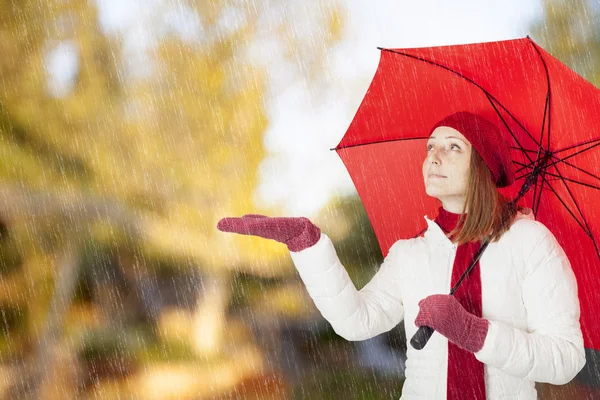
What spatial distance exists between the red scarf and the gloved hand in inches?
12.9

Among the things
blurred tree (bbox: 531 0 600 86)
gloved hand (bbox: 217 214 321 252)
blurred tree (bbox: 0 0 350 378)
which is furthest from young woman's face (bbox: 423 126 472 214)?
blurred tree (bbox: 0 0 350 378)

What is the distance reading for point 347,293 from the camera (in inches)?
59.5

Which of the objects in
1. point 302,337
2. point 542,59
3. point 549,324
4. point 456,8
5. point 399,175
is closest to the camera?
point 549,324

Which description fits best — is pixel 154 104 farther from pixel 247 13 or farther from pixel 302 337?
pixel 302 337

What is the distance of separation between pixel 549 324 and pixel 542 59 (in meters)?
0.60

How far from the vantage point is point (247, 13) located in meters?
4.96

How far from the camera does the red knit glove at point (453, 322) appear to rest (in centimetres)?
123

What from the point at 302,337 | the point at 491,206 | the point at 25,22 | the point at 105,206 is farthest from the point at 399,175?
the point at 25,22

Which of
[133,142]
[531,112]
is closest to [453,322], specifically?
[531,112]

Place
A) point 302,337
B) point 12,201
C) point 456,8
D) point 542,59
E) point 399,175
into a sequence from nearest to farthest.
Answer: point 542,59 < point 399,175 < point 12,201 < point 302,337 < point 456,8

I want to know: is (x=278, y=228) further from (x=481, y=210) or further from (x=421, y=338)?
(x=481, y=210)

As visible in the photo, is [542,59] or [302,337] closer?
[542,59]

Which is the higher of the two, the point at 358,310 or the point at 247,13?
the point at 247,13

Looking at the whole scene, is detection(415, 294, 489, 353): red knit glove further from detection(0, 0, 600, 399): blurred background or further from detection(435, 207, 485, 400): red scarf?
detection(0, 0, 600, 399): blurred background
